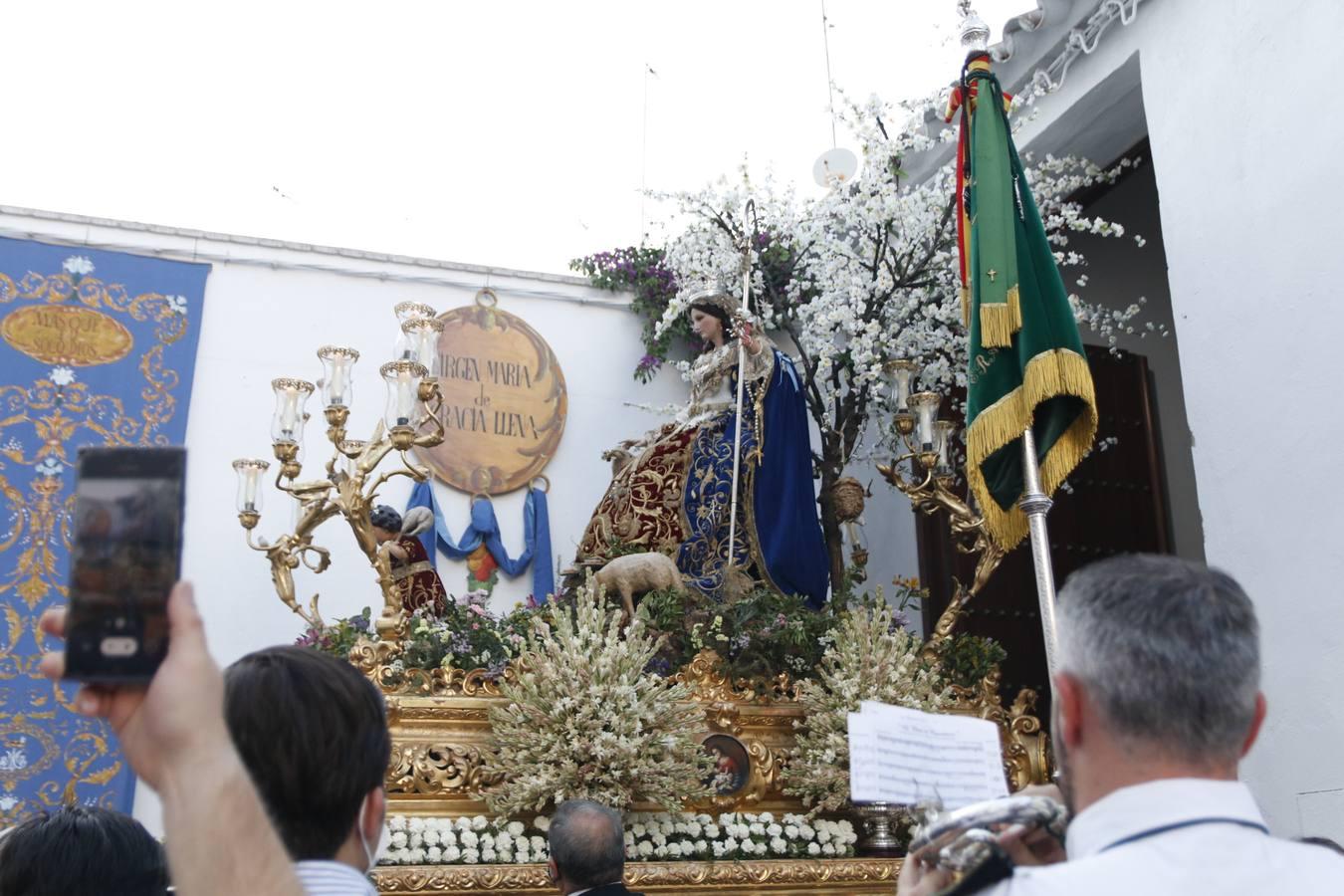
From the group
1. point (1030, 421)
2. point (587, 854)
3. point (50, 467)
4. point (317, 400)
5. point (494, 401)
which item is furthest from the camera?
point (494, 401)

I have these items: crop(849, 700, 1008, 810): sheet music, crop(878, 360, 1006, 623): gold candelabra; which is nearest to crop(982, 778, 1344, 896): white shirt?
crop(849, 700, 1008, 810): sheet music

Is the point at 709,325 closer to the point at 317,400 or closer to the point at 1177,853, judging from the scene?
the point at 317,400

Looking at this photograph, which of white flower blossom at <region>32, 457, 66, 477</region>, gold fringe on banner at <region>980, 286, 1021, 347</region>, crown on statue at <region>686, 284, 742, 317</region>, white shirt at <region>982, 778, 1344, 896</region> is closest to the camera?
white shirt at <region>982, 778, 1344, 896</region>

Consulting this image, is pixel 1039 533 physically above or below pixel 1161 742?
above

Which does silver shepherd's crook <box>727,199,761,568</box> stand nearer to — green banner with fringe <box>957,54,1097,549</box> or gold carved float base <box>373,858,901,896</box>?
green banner with fringe <box>957,54,1097,549</box>

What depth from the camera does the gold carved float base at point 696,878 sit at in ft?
13.3

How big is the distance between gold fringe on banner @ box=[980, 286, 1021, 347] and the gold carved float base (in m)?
2.05

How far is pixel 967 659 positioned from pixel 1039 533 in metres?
1.24

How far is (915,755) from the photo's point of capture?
1750 mm

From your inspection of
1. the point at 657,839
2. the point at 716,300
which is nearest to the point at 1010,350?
the point at 716,300

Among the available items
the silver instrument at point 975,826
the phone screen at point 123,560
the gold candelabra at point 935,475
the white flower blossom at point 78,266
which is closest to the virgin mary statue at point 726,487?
the gold candelabra at point 935,475

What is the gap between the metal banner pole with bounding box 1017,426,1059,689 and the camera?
4336 millimetres

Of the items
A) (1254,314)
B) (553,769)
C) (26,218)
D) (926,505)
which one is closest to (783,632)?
(926,505)

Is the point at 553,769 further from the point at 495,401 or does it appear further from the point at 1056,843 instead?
the point at 495,401
